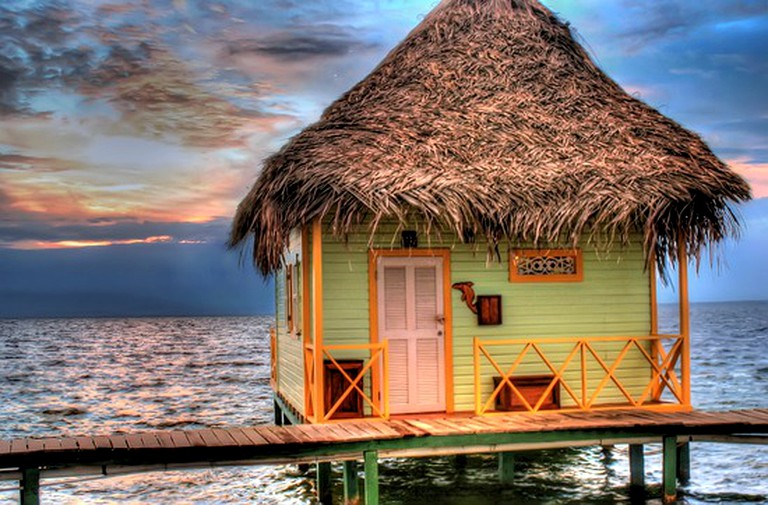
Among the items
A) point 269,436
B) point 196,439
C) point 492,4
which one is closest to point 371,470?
point 269,436

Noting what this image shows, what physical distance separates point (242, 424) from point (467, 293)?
44.0ft

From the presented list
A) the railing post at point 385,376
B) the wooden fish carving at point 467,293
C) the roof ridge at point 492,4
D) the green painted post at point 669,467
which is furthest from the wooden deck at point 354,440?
the roof ridge at point 492,4

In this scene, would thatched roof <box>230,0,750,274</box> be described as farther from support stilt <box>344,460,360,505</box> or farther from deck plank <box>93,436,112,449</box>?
deck plank <box>93,436,112,449</box>

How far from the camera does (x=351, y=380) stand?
11.4 metres

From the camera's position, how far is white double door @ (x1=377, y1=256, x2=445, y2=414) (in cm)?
1227

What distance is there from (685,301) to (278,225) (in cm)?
548

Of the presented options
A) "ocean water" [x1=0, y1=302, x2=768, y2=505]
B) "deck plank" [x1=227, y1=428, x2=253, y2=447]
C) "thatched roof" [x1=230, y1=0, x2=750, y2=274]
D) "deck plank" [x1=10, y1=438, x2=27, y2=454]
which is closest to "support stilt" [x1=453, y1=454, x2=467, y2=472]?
"ocean water" [x1=0, y1=302, x2=768, y2=505]

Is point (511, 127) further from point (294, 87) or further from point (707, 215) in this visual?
point (294, 87)

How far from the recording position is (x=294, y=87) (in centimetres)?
1988

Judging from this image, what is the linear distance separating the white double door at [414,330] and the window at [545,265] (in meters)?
1.08

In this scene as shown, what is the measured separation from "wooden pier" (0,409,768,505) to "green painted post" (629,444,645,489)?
78 centimetres

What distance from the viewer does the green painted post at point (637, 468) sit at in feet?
40.6

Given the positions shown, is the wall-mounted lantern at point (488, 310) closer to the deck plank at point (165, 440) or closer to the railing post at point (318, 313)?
the railing post at point (318, 313)

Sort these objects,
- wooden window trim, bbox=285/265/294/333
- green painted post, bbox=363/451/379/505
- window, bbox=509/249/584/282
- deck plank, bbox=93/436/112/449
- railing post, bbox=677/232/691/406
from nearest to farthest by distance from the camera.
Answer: deck plank, bbox=93/436/112/449 < green painted post, bbox=363/451/379/505 < railing post, bbox=677/232/691/406 < window, bbox=509/249/584/282 < wooden window trim, bbox=285/265/294/333
